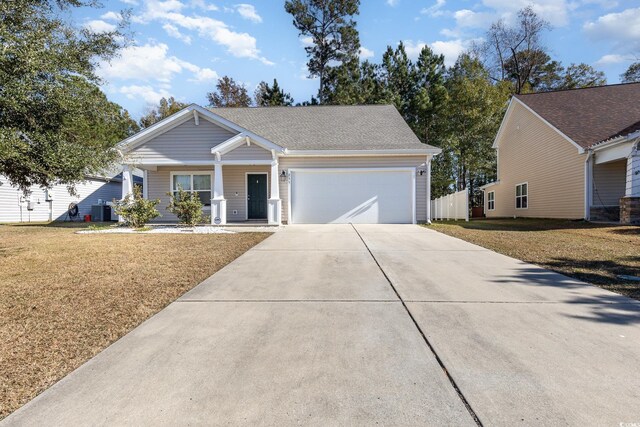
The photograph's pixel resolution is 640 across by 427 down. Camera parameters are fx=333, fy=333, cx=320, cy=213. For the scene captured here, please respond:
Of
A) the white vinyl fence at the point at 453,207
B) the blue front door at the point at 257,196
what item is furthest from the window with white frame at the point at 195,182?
the white vinyl fence at the point at 453,207

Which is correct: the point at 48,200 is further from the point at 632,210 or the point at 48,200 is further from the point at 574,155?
the point at 632,210

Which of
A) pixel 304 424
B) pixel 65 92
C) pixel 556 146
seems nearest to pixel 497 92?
pixel 556 146

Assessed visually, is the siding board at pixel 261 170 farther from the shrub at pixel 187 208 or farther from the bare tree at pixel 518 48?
the bare tree at pixel 518 48

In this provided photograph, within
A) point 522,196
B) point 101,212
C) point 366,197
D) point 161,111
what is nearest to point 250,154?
point 366,197

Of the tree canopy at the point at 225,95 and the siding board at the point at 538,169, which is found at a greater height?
the tree canopy at the point at 225,95

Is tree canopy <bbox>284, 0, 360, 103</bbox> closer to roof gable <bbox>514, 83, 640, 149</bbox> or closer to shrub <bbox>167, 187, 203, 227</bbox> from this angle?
roof gable <bbox>514, 83, 640, 149</bbox>

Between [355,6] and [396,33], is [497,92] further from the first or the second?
[355,6]

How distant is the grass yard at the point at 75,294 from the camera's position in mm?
2387

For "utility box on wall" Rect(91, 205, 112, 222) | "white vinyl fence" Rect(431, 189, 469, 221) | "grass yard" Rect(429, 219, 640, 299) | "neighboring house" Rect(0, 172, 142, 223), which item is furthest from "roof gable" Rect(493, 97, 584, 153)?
"utility box on wall" Rect(91, 205, 112, 222)

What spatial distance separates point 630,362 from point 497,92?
26.8 metres

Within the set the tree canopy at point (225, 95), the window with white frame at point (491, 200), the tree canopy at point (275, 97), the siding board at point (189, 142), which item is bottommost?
the window with white frame at point (491, 200)

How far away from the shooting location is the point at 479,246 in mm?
7559

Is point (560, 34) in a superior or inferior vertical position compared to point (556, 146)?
superior

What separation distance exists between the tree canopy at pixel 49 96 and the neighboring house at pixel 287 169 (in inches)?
197
